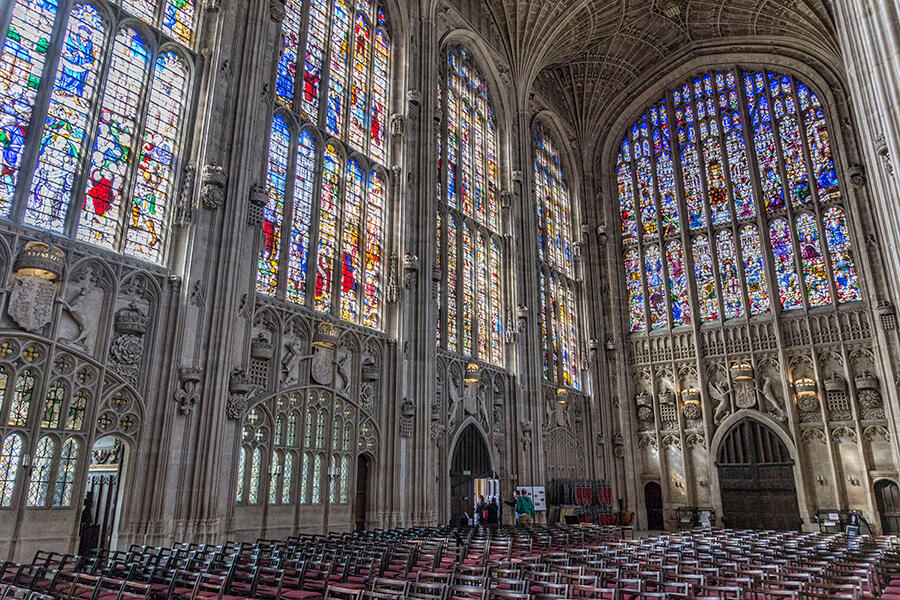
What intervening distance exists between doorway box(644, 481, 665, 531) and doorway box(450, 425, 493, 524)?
35.9 ft

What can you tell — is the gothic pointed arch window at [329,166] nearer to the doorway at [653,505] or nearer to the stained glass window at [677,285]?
the stained glass window at [677,285]

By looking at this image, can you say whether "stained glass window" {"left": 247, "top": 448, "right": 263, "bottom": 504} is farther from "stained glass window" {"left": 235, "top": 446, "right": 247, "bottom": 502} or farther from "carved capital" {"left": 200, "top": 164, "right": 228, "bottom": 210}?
"carved capital" {"left": 200, "top": 164, "right": 228, "bottom": 210}

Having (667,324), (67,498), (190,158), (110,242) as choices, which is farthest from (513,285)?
(67,498)

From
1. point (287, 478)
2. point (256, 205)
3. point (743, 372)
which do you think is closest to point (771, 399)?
point (743, 372)

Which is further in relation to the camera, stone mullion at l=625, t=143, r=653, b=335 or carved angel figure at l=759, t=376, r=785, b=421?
stone mullion at l=625, t=143, r=653, b=335

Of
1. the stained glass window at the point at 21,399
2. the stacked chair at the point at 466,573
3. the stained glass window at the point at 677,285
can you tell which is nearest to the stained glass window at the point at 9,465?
the stained glass window at the point at 21,399

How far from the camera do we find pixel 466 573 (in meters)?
9.89

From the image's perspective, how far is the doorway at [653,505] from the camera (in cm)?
3011

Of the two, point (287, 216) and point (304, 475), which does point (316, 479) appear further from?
point (287, 216)

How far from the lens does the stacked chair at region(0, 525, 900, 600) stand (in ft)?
22.7

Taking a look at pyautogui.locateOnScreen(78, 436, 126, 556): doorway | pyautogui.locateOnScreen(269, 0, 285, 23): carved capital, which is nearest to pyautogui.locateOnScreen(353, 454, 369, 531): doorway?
pyautogui.locateOnScreen(78, 436, 126, 556): doorway

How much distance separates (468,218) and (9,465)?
18052 mm

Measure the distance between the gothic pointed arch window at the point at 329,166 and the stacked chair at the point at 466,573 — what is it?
742 centimetres

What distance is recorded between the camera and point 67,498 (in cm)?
1218
